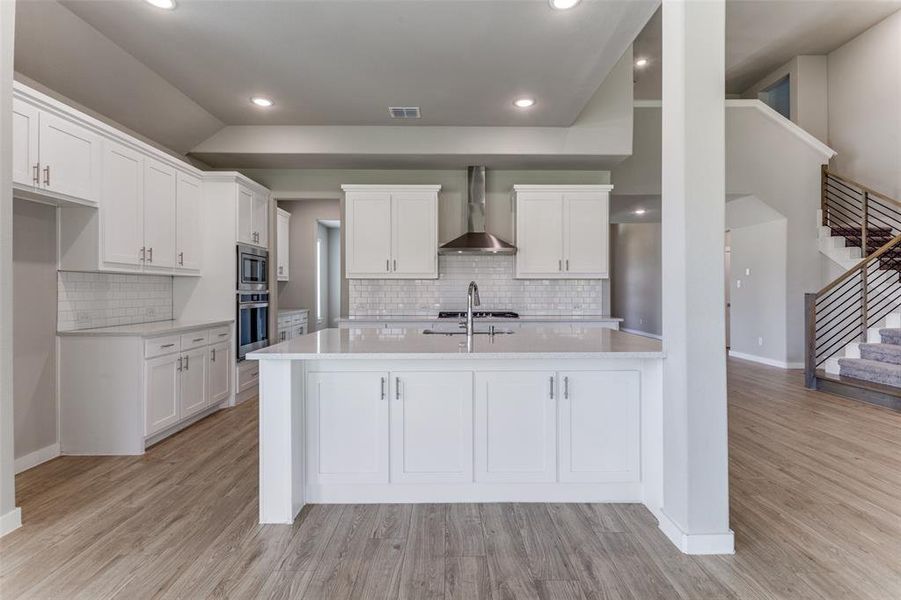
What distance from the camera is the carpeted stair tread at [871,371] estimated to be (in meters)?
4.69

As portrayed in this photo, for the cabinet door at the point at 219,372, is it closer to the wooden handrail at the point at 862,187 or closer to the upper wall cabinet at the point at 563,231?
the upper wall cabinet at the point at 563,231

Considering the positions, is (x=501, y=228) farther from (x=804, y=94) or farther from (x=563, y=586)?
(x=804, y=94)

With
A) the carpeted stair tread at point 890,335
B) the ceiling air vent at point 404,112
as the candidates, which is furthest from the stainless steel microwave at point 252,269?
the carpeted stair tread at point 890,335

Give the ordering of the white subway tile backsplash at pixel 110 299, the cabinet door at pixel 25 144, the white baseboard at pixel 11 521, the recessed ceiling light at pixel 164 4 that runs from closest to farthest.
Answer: the white baseboard at pixel 11 521, the cabinet door at pixel 25 144, the recessed ceiling light at pixel 164 4, the white subway tile backsplash at pixel 110 299

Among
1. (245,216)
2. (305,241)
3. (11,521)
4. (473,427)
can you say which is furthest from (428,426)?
(305,241)

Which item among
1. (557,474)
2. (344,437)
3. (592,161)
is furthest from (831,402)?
(344,437)

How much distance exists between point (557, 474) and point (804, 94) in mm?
8095

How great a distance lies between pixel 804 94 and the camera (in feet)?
23.8

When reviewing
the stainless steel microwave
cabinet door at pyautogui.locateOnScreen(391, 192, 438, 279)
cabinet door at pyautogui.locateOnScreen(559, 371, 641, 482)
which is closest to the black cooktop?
cabinet door at pyautogui.locateOnScreen(391, 192, 438, 279)

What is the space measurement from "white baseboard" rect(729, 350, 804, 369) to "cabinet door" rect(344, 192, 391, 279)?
19.4 ft

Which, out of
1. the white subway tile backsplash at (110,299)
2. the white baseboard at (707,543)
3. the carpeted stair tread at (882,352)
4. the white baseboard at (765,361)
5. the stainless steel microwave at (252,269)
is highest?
the stainless steel microwave at (252,269)

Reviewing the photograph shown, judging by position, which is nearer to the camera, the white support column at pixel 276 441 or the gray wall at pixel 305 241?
the white support column at pixel 276 441

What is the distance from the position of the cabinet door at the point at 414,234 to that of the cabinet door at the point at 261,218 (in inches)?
61.4

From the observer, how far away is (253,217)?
520cm
